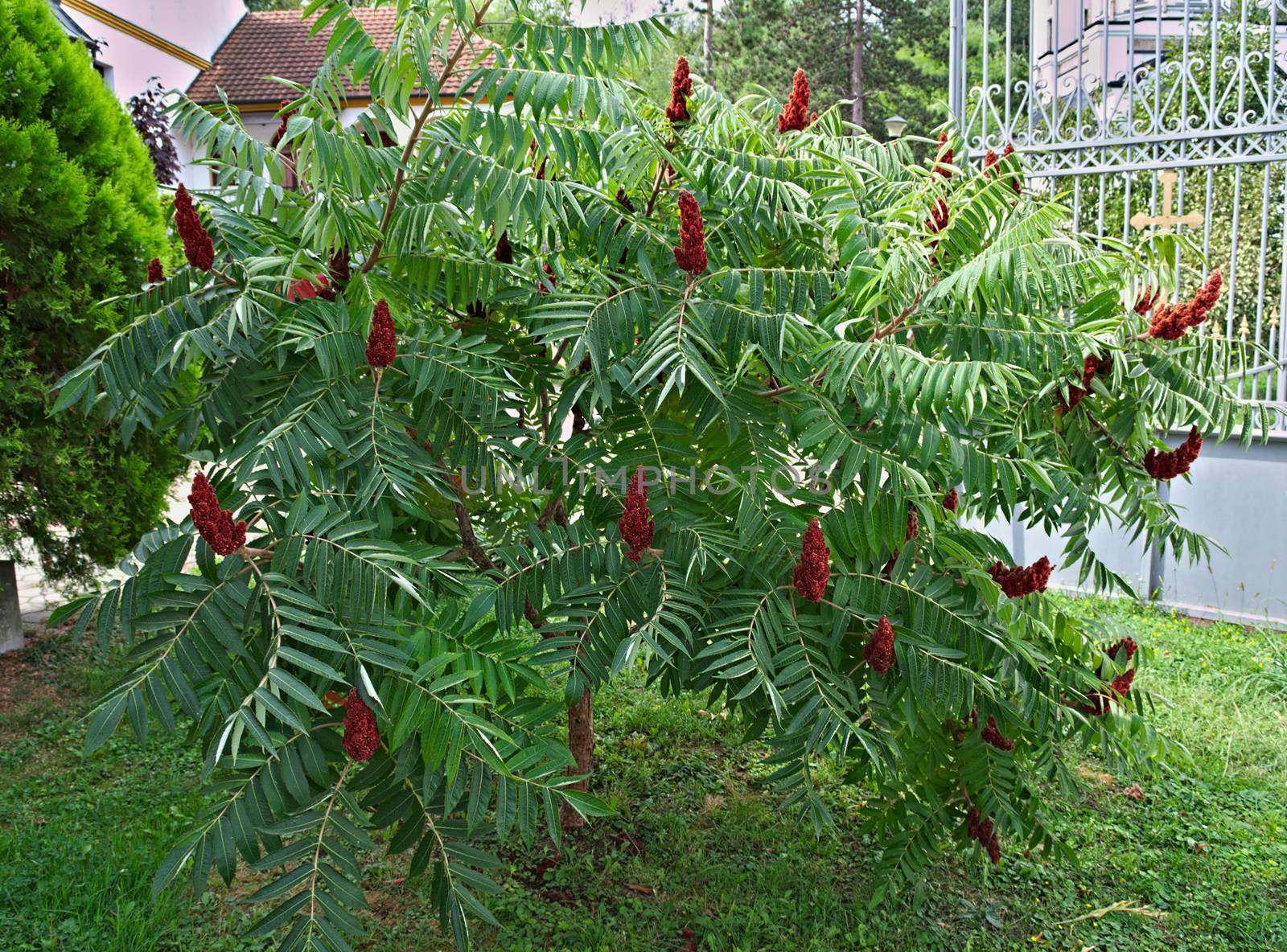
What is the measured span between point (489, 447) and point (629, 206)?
82 centimetres

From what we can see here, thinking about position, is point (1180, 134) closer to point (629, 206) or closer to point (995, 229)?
point (995, 229)

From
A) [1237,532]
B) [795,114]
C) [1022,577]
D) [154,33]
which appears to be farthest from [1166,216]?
[154,33]

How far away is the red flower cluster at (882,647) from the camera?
2.32 m

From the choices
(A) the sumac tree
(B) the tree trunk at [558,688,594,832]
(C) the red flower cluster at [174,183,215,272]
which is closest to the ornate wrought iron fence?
(A) the sumac tree

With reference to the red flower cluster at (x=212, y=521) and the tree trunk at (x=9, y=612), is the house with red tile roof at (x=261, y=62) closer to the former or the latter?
the tree trunk at (x=9, y=612)

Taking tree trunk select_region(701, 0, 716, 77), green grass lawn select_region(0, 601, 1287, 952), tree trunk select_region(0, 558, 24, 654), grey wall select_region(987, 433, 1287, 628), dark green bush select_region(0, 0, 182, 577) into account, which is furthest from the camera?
tree trunk select_region(701, 0, 716, 77)

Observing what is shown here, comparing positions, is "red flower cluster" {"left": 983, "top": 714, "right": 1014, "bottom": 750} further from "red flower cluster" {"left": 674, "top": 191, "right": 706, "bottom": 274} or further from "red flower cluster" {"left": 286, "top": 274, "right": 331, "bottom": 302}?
"red flower cluster" {"left": 286, "top": 274, "right": 331, "bottom": 302}

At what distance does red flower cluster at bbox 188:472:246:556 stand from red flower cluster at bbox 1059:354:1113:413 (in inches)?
89.2

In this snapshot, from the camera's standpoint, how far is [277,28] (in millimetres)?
24188

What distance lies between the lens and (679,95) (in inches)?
107

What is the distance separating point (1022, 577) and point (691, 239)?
4.09ft

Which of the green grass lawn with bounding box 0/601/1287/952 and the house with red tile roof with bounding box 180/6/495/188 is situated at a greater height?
the house with red tile roof with bounding box 180/6/495/188

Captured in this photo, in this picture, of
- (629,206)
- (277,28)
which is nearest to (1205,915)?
(629,206)

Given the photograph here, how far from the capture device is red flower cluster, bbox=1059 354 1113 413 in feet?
9.70
